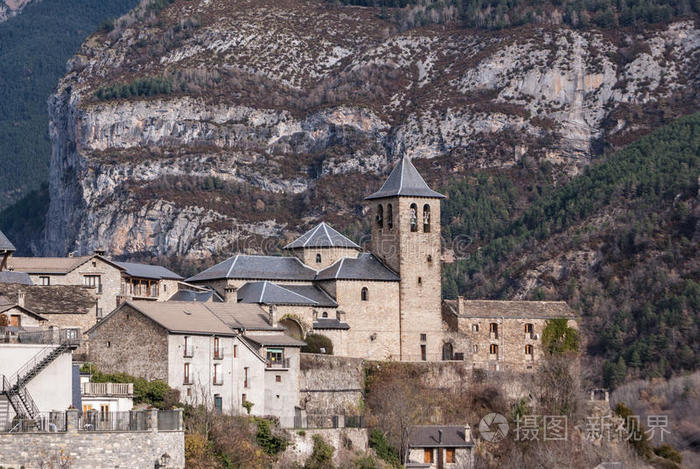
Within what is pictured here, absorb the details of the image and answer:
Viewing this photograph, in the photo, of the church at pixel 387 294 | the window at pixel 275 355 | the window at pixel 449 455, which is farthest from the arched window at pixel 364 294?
the window at pixel 275 355

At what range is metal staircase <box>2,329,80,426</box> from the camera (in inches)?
2052

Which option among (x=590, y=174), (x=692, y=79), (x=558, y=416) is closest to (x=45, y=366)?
(x=558, y=416)

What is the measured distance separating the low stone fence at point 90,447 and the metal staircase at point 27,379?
1.78 metres

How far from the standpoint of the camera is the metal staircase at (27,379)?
171ft

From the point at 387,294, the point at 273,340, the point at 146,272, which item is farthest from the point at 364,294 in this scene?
the point at 273,340

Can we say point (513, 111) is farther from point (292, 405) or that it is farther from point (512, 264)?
point (292, 405)

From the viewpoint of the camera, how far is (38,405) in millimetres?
53375

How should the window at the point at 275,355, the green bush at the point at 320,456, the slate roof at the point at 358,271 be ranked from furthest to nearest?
the slate roof at the point at 358,271 < the window at the point at 275,355 < the green bush at the point at 320,456

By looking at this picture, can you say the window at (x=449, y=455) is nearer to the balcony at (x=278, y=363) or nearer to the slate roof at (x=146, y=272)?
the balcony at (x=278, y=363)

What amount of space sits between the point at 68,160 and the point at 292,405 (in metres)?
128

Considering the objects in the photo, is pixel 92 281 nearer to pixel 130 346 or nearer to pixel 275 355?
pixel 275 355

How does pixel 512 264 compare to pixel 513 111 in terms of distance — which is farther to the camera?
pixel 513 111

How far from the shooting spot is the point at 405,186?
92.1 m

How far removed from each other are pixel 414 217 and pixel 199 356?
27.1m
